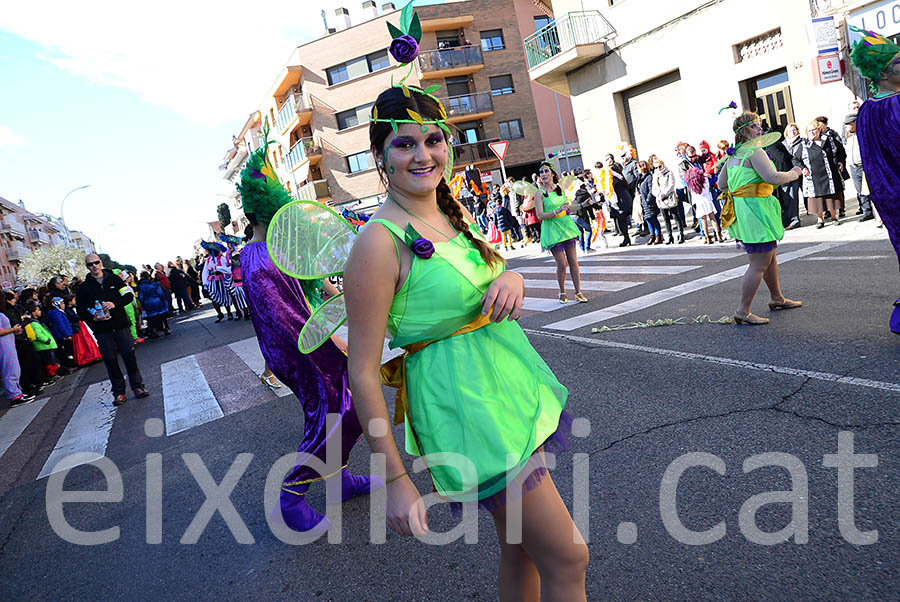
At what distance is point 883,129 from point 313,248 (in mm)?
4069

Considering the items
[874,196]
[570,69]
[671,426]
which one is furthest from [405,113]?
[570,69]

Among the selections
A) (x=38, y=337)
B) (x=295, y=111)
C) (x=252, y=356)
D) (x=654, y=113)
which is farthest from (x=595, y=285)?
(x=295, y=111)

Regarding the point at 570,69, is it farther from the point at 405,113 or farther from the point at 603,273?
the point at 405,113

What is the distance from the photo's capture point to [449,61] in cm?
3831

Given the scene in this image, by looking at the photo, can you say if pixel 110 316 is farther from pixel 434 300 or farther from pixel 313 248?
pixel 434 300

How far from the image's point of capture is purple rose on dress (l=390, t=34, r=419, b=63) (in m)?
1.93

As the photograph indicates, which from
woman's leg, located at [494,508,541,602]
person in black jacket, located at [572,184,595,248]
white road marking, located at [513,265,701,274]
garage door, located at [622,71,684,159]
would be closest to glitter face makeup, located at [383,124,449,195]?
woman's leg, located at [494,508,541,602]

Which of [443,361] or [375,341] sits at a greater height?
[375,341]

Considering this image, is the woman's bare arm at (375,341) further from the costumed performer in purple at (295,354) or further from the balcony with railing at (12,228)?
the balcony with railing at (12,228)

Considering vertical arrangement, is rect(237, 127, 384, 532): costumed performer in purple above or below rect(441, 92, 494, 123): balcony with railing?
below

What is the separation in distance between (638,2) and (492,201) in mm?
6815

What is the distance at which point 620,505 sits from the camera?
10.2 feet

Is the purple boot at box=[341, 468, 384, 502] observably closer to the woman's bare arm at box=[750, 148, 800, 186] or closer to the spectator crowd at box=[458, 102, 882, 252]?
the woman's bare arm at box=[750, 148, 800, 186]

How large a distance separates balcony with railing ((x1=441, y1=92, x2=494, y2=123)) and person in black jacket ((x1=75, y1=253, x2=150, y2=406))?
1277 inches
